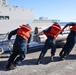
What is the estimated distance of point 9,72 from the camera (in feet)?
18.6

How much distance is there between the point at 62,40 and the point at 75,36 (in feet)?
10.5

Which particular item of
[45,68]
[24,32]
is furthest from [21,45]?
[45,68]

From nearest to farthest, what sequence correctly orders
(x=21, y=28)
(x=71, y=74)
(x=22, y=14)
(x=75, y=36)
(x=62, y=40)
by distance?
1. (x=71, y=74)
2. (x=21, y=28)
3. (x=75, y=36)
4. (x=62, y=40)
5. (x=22, y=14)

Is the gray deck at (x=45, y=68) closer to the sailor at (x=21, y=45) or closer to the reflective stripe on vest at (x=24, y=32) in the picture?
the sailor at (x=21, y=45)

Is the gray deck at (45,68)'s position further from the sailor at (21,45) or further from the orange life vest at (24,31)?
the orange life vest at (24,31)

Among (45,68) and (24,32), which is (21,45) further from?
(45,68)

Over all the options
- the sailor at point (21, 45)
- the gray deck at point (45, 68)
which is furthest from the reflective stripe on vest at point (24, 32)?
the gray deck at point (45, 68)

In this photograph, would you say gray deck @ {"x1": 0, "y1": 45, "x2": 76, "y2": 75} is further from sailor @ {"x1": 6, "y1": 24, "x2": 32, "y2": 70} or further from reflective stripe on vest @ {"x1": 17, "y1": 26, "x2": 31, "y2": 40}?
reflective stripe on vest @ {"x1": 17, "y1": 26, "x2": 31, "y2": 40}

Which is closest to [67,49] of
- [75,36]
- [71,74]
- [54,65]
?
[75,36]

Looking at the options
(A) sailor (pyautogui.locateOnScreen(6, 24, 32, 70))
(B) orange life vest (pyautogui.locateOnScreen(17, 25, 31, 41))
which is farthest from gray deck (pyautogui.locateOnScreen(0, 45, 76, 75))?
(B) orange life vest (pyautogui.locateOnScreen(17, 25, 31, 41))

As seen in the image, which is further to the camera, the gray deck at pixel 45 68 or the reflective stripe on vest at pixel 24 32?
the reflective stripe on vest at pixel 24 32

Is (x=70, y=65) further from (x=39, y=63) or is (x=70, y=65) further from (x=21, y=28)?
(x=21, y=28)

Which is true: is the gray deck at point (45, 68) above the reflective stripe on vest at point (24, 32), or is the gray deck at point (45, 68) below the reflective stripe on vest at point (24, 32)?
below

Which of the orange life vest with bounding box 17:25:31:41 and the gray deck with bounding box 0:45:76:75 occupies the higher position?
the orange life vest with bounding box 17:25:31:41
